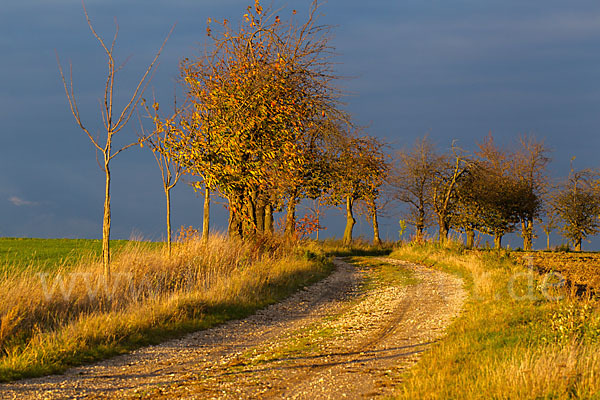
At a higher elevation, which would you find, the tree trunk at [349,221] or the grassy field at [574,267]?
the tree trunk at [349,221]

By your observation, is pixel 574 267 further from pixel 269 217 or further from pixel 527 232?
pixel 527 232

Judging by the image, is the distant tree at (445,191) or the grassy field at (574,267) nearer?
the grassy field at (574,267)

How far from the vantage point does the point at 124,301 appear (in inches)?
512

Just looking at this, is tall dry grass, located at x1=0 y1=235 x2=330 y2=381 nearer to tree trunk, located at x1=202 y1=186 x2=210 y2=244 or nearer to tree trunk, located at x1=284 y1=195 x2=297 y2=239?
tree trunk, located at x1=202 y1=186 x2=210 y2=244

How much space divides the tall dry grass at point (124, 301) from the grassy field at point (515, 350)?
18.6ft

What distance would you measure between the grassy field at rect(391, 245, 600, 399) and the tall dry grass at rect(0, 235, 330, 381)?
18.6ft

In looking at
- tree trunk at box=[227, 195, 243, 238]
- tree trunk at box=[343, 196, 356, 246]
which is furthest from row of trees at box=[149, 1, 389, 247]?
tree trunk at box=[343, 196, 356, 246]

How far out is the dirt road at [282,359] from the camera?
770 cm

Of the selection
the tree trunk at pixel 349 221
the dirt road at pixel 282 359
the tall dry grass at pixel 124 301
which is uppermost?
the tree trunk at pixel 349 221

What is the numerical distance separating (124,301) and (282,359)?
18.1ft

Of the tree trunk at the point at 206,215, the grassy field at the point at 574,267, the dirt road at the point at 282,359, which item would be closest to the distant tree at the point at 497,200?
the grassy field at the point at 574,267

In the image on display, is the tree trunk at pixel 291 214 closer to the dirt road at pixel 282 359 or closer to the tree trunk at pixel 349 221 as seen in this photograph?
the tree trunk at pixel 349 221

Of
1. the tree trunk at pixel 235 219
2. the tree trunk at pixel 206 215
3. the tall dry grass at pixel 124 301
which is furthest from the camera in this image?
the tree trunk at pixel 235 219

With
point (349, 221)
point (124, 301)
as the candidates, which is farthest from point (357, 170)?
point (124, 301)
